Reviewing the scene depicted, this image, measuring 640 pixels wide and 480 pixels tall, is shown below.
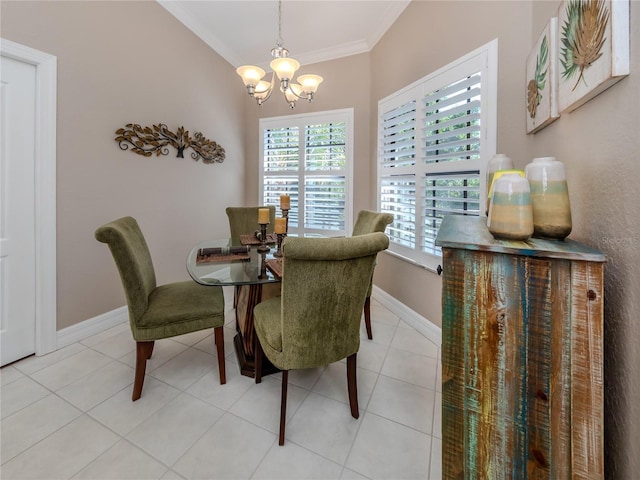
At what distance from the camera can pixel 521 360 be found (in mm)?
671

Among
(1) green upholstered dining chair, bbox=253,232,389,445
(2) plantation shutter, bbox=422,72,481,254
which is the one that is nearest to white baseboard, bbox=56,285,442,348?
(2) plantation shutter, bbox=422,72,481,254

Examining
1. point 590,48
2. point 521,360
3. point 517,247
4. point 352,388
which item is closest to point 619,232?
point 517,247

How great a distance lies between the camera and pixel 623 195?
712 millimetres

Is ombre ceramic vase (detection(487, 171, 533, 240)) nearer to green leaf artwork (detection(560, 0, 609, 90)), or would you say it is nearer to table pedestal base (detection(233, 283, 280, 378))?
green leaf artwork (detection(560, 0, 609, 90))

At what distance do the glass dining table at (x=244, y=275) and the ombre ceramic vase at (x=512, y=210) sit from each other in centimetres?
107

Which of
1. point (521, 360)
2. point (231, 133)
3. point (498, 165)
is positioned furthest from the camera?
point (231, 133)

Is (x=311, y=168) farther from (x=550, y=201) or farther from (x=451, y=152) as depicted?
(x=550, y=201)

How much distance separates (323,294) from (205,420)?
97cm

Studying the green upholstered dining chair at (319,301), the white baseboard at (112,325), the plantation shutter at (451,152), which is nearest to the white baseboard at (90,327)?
the white baseboard at (112,325)

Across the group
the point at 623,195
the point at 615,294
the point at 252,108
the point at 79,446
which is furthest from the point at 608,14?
the point at 252,108

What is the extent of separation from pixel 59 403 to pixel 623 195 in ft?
8.60

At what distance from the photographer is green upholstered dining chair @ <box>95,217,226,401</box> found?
4.69ft

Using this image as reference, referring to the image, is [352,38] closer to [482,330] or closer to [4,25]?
[4,25]

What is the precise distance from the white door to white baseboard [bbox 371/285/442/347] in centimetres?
298
